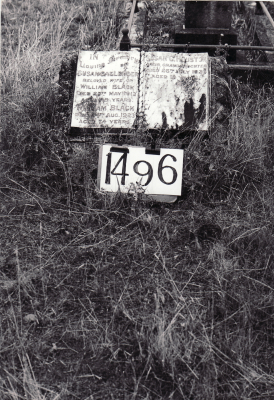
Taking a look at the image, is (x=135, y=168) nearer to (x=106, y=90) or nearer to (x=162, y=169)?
(x=162, y=169)

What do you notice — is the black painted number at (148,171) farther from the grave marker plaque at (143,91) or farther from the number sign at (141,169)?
the grave marker plaque at (143,91)

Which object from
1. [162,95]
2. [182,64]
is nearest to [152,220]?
[162,95]

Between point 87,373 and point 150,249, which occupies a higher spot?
point 150,249

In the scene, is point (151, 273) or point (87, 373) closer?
point (87, 373)

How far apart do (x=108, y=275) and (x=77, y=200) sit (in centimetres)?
63

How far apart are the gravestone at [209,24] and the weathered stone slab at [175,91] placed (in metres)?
1.26

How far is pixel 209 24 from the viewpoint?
4535 millimetres

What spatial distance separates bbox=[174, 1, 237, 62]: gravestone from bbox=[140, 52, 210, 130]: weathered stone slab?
4.14 ft

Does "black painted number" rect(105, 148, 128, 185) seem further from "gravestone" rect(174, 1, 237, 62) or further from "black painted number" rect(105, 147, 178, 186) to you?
"gravestone" rect(174, 1, 237, 62)

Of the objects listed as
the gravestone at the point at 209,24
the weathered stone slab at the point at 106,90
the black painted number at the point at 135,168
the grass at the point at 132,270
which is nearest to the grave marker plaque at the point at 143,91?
the weathered stone slab at the point at 106,90

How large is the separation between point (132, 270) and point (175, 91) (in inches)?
49.7

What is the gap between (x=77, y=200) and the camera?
2.98 meters

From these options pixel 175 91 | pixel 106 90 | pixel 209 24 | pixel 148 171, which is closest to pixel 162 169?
pixel 148 171

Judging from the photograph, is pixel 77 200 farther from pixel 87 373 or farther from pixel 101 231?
pixel 87 373
